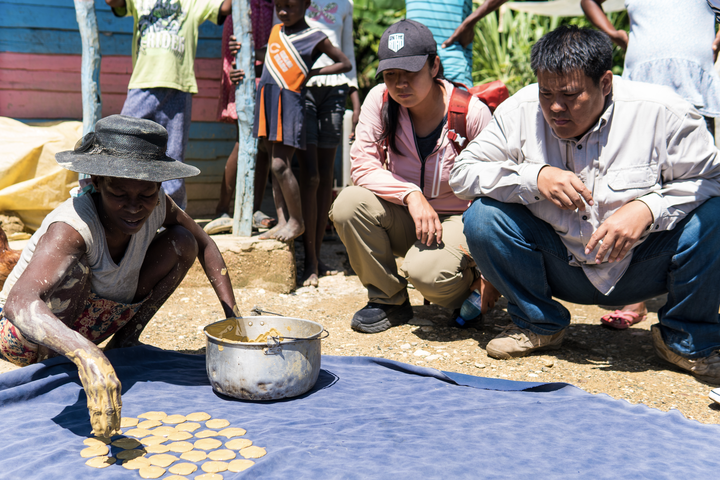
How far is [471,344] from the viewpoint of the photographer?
3236 millimetres

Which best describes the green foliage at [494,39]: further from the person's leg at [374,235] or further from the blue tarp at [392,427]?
the blue tarp at [392,427]

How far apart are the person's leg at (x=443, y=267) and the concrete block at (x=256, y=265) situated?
1186 mm

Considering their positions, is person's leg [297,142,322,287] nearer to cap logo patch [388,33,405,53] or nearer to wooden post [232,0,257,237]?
wooden post [232,0,257,237]

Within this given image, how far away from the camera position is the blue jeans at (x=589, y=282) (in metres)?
2.62

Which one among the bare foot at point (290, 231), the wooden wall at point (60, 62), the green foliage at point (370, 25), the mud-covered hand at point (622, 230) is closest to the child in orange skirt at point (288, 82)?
the bare foot at point (290, 231)

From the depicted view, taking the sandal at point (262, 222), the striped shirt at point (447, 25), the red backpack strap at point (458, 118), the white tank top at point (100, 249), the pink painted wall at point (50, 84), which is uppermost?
the striped shirt at point (447, 25)

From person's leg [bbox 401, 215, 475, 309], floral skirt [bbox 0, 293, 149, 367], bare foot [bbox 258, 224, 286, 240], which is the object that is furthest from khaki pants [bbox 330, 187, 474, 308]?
floral skirt [bbox 0, 293, 149, 367]

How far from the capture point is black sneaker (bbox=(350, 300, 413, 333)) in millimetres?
3436

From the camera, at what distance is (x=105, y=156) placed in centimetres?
221

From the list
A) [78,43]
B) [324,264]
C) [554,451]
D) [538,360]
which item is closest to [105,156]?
[554,451]

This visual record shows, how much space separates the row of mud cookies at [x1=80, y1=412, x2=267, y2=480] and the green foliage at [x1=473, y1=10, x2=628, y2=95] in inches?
318

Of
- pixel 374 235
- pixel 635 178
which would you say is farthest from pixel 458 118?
pixel 635 178

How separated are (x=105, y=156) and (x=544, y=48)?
1.73m

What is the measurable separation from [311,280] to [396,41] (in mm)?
1844
